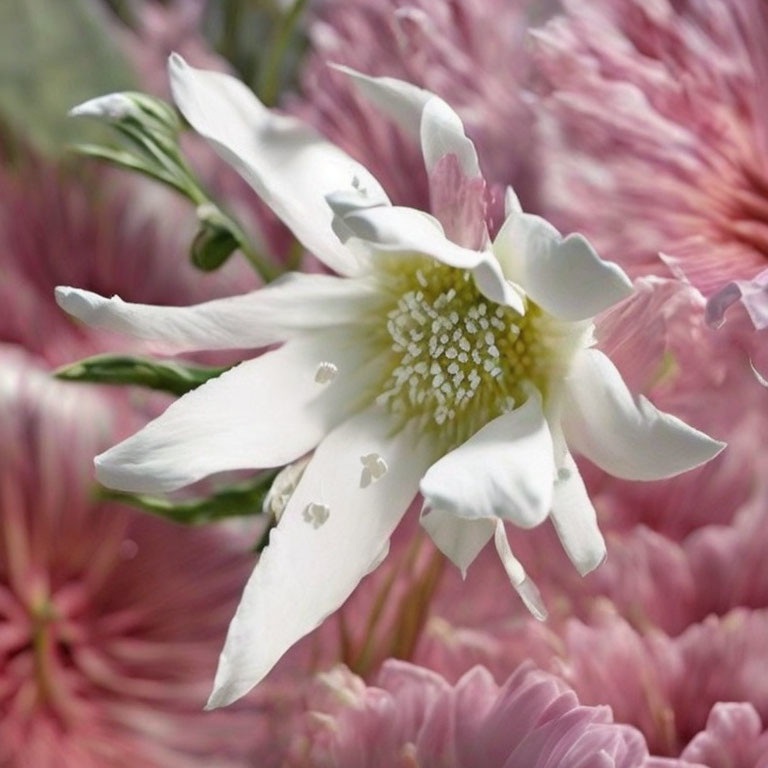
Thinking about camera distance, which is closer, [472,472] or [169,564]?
[472,472]

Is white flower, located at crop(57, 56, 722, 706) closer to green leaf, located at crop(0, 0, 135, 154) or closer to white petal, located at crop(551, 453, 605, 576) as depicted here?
white petal, located at crop(551, 453, 605, 576)

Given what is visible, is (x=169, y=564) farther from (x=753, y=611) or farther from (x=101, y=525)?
(x=753, y=611)

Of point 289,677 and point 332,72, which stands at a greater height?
point 332,72

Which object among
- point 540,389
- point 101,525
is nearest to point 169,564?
point 101,525

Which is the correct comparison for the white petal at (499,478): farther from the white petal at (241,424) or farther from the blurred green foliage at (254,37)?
the blurred green foliage at (254,37)

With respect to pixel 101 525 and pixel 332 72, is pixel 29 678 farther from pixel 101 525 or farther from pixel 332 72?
pixel 332 72

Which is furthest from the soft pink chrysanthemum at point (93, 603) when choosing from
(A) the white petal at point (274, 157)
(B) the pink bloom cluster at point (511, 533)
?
(A) the white petal at point (274, 157)
